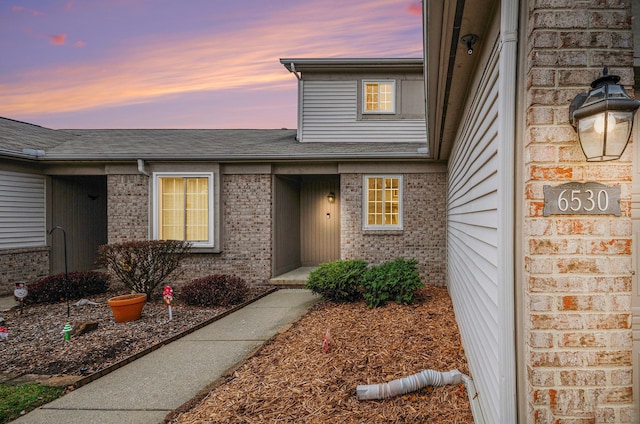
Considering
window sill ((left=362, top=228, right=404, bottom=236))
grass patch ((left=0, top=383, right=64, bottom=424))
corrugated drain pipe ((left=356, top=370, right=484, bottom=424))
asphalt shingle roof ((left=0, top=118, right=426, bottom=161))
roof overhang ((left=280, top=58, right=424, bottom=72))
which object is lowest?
grass patch ((left=0, top=383, right=64, bottom=424))

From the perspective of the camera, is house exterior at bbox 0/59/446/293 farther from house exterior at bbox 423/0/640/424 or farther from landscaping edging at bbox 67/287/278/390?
house exterior at bbox 423/0/640/424

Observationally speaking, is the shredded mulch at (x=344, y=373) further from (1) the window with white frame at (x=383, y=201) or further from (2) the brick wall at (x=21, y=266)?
(2) the brick wall at (x=21, y=266)

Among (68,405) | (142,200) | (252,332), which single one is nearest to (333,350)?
(252,332)

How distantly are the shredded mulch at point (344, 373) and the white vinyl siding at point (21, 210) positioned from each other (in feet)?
25.6

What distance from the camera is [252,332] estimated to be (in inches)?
204

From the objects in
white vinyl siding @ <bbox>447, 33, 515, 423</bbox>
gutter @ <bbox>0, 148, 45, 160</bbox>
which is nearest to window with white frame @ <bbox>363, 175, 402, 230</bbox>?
white vinyl siding @ <bbox>447, 33, 515, 423</bbox>

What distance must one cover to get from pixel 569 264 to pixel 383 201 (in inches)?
271

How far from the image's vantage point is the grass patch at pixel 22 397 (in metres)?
3.07

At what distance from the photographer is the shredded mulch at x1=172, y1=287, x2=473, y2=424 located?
278 cm

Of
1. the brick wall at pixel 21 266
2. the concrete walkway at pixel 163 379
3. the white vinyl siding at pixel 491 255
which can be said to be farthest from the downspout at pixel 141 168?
the white vinyl siding at pixel 491 255

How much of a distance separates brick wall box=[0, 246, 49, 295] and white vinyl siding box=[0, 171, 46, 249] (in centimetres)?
18

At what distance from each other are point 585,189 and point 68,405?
4425mm

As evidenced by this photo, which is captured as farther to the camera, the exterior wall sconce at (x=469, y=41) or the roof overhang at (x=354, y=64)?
the roof overhang at (x=354, y=64)

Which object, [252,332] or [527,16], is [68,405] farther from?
[527,16]
